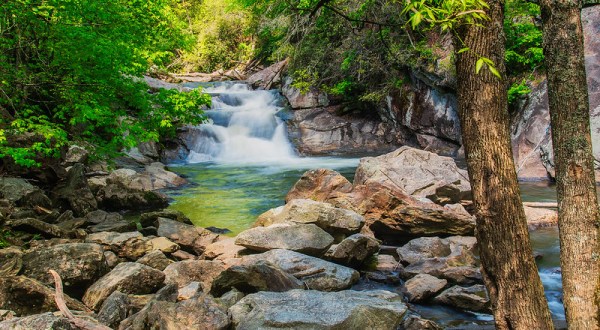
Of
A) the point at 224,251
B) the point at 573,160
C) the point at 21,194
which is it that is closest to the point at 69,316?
the point at 573,160

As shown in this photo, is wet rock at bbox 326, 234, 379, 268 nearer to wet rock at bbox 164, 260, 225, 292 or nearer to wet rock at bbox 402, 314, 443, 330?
wet rock at bbox 164, 260, 225, 292

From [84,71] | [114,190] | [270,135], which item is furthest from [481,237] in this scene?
[270,135]

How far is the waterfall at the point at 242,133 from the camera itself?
68.9 ft

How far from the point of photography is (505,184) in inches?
116

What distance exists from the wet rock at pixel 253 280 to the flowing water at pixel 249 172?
1.76 meters

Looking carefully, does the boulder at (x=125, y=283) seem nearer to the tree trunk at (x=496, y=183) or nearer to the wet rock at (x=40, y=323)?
the wet rock at (x=40, y=323)

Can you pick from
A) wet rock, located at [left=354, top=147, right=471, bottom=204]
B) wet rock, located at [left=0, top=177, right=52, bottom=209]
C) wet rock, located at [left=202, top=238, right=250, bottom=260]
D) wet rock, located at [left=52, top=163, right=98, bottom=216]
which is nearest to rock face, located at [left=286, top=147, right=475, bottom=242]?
wet rock, located at [left=354, top=147, right=471, bottom=204]

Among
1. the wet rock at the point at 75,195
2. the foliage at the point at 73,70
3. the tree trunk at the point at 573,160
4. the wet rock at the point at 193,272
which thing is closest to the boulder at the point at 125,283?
the wet rock at the point at 193,272

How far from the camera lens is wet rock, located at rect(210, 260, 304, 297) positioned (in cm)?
555

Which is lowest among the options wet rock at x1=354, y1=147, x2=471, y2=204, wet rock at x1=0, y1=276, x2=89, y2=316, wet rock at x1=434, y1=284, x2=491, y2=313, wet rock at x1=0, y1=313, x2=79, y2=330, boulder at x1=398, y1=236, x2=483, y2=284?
wet rock at x1=434, y1=284, x2=491, y2=313

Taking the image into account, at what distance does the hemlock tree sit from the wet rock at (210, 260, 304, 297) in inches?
116

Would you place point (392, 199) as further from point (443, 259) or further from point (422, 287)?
point (422, 287)

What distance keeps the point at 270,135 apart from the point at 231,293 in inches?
679

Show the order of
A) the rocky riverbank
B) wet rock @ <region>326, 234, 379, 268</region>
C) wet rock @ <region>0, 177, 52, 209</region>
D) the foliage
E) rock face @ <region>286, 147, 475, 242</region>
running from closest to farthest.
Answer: the rocky riverbank < the foliage < wet rock @ <region>326, 234, 379, 268</region> < rock face @ <region>286, 147, 475, 242</region> < wet rock @ <region>0, 177, 52, 209</region>
